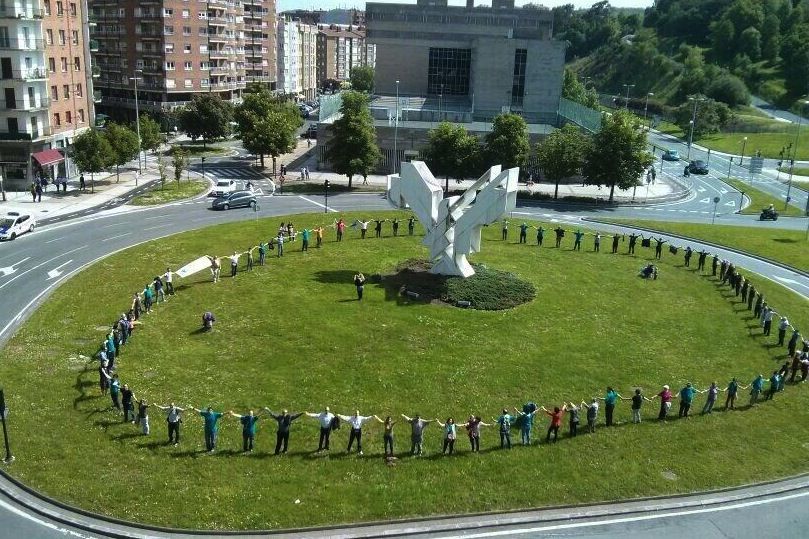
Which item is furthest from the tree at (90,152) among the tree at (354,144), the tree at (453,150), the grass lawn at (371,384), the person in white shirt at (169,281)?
the person in white shirt at (169,281)

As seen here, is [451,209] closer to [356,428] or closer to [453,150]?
[356,428]

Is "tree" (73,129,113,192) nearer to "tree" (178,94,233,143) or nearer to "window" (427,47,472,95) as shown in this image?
"tree" (178,94,233,143)

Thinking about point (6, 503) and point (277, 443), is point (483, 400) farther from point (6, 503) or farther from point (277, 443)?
point (6, 503)

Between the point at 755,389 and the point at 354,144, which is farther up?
the point at 354,144

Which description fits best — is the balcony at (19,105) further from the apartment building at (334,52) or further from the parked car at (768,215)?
the apartment building at (334,52)

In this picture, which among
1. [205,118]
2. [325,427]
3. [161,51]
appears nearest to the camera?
[325,427]

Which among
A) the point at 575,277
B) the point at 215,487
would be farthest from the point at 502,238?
the point at 215,487

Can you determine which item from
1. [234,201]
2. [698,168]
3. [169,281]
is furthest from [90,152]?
[698,168]
